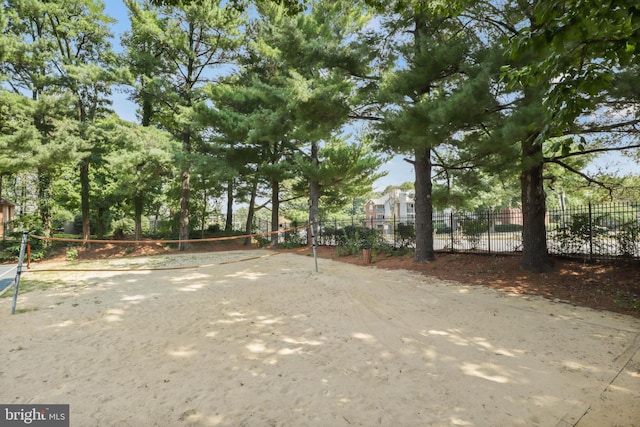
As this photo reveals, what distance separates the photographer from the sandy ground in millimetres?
2721

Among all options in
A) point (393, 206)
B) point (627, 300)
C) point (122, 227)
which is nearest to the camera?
point (627, 300)

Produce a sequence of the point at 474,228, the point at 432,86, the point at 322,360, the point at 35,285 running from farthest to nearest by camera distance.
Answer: the point at 474,228 < the point at 432,86 < the point at 35,285 < the point at 322,360

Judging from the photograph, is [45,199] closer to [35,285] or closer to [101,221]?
[101,221]

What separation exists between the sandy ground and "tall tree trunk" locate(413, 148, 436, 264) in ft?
14.3

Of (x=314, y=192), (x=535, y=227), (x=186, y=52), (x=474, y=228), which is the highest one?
(x=186, y=52)

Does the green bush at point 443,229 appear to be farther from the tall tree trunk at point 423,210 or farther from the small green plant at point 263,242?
the small green plant at point 263,242

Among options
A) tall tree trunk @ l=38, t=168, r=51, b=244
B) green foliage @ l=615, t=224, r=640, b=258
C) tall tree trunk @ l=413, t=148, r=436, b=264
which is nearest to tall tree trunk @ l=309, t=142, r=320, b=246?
tall tree trunk @ l=413, t=148, r=436, b=264

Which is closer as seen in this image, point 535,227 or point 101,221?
point 535,227

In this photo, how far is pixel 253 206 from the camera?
80.9 feet

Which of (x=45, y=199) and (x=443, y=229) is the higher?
(x=45, y=199)

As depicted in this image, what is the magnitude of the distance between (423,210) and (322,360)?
8529 mm

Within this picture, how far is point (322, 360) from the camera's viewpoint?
374 cm

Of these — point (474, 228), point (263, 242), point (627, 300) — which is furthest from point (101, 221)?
point (627, 300)

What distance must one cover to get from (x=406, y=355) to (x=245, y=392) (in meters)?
1.98
